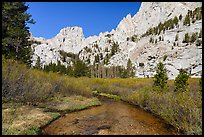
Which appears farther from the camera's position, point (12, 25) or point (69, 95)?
point (69, 95)

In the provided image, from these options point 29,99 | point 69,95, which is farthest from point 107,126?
point 69,95

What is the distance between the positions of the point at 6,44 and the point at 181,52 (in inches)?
3528

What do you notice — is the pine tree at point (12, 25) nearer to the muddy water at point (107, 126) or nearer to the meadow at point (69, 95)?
the meadow at point (69, 95)

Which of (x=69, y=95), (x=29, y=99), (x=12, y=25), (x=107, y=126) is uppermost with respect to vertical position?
(x=12, y=25)

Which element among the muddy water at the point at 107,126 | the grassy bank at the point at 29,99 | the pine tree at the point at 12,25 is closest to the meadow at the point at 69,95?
the grassy bank at the point at 29,99

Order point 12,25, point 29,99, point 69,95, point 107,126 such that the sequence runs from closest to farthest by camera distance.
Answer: point 107,126 < point 29,99 < point 12,25 < point 69,95

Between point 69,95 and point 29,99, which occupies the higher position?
point 29,99

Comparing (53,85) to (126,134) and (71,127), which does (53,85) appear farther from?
(126,134)

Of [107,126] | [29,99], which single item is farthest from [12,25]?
[107,126]

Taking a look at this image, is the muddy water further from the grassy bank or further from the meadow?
the grassy bank

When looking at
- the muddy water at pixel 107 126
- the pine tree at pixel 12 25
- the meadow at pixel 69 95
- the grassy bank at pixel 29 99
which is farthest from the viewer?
the pine tree at pixel 12 25

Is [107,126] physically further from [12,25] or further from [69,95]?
[12,25]

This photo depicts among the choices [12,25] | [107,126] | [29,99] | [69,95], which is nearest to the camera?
[107,126]

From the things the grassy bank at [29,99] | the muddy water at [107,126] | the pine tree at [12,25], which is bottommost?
the muddy water at [107,126]
